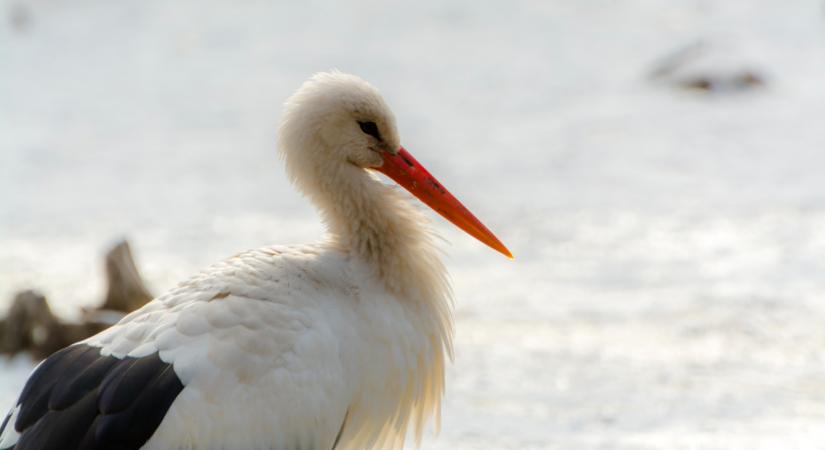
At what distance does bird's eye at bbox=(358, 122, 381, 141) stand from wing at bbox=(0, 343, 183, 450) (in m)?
1.05

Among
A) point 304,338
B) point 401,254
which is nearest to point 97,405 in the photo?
point 304,338

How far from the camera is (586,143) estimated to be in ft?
34.8

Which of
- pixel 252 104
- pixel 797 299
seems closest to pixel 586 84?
pixel 252 104

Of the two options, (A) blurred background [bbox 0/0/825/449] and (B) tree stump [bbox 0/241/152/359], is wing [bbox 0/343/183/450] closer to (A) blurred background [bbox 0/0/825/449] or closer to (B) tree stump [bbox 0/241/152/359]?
(A) blurred background [bbox 0/0/825/449]

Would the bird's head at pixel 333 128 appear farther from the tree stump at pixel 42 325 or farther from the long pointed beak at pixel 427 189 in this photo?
the tree stump at pixel 42 325

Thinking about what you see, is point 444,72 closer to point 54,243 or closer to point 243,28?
point 243,28

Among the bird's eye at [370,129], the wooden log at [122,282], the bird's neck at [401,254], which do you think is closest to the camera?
the bird's neck at [401,254]

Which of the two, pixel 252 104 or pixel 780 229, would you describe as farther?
pixel 252 104

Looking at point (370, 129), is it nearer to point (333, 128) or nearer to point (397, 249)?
point (333, 128)

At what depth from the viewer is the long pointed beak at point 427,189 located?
466 cm

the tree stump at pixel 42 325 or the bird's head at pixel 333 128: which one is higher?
the bird's head at pixel 333 128

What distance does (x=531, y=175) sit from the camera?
1016 centimetres

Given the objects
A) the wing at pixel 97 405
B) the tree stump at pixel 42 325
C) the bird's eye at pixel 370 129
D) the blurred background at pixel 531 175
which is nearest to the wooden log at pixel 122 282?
the tree stump at pixel 42 325

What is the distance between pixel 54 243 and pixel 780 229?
4.33m
